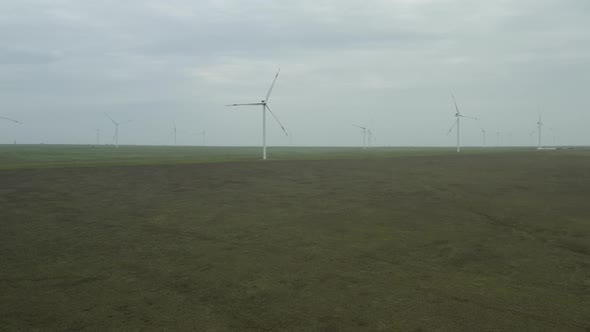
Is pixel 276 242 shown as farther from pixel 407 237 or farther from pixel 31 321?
pixel 31 321

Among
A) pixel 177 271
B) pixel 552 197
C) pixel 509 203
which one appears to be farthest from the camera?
pixel 552 197

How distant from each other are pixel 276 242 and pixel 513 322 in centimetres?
879

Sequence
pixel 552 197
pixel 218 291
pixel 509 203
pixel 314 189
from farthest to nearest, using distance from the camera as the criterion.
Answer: pixel 314 189 < pixel 552 197 < pixel 509 203 < pixel 218 291

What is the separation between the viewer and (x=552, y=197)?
26.6m

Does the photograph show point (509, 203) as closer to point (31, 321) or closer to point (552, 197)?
point (552, 197)

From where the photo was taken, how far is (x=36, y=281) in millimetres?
12078

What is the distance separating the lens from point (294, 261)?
13.9m

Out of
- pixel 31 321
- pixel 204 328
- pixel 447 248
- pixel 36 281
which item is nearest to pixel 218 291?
pixel 204 328

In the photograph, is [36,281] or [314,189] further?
[314,189]

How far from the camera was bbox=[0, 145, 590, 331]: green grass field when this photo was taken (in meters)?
9.68

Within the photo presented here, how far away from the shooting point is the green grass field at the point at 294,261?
9.68m

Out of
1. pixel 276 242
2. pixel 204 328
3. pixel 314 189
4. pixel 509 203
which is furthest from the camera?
pixel 314 189

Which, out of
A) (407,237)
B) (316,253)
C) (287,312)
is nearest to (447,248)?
(407,237)

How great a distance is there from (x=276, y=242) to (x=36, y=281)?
7576mm
